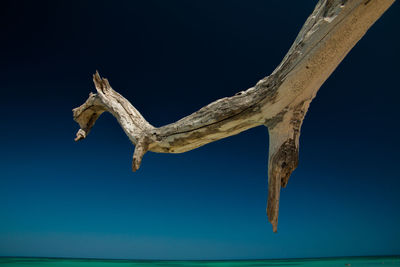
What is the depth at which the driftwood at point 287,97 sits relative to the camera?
1.17 metres

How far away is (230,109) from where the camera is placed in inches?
59.6

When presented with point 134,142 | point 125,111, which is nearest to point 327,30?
point 134,142

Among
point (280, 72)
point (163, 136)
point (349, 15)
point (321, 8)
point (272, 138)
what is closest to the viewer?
point (349, 15)

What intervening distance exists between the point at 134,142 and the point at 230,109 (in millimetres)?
948

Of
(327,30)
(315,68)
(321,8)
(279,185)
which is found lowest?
(279,185)

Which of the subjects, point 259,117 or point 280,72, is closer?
point 280,72

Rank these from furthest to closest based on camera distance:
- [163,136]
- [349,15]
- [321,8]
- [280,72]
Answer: [163,136] → [280,72] → [321,8] → [349,15]

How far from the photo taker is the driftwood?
117 centimetres

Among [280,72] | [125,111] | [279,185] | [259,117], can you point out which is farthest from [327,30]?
[125,111]

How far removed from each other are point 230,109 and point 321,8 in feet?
2.17

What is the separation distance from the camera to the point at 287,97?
137 centimetres

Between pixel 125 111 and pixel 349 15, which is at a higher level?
pixel 125 111

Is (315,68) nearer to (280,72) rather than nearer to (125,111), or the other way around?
(280,72)

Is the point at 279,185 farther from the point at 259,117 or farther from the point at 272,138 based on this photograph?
the point at 259,117
